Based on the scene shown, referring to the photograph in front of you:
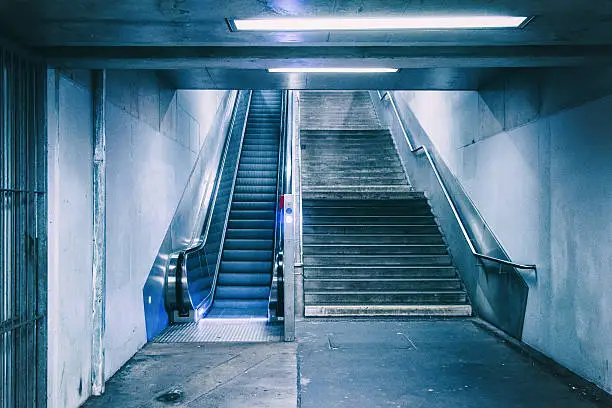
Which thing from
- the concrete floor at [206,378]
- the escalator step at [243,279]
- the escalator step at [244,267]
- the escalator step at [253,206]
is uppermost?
the escalator step at [253,206]

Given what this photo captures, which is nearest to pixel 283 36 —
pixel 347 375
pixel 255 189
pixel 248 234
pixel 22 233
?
pixel 22 233

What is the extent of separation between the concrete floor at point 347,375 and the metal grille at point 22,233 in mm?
901

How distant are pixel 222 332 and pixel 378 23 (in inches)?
168

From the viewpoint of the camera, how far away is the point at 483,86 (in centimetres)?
666

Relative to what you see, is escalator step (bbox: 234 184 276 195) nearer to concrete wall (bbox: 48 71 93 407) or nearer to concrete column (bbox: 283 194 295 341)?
concrete column (bbox: 283 194 295 341)

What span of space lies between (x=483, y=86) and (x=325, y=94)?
8607mm

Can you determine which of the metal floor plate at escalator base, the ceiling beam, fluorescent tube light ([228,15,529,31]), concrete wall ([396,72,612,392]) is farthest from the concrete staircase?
fluorescent tube light ([228,15,529,31])

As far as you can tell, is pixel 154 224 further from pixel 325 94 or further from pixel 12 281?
pixel 325 94

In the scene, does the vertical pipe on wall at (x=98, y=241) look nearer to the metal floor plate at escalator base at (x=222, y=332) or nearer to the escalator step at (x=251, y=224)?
the metal floor plate at escalator base at (x=222, y=332)

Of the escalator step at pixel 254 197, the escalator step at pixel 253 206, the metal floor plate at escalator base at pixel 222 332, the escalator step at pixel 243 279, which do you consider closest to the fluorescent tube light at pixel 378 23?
the metal floor plate at escalator base at pixel 222 332

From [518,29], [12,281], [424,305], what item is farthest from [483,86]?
[12,281]

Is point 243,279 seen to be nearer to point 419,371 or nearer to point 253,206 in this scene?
point 253,206

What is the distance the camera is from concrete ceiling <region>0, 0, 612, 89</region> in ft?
8.82

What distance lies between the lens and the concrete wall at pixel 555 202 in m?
4.16
